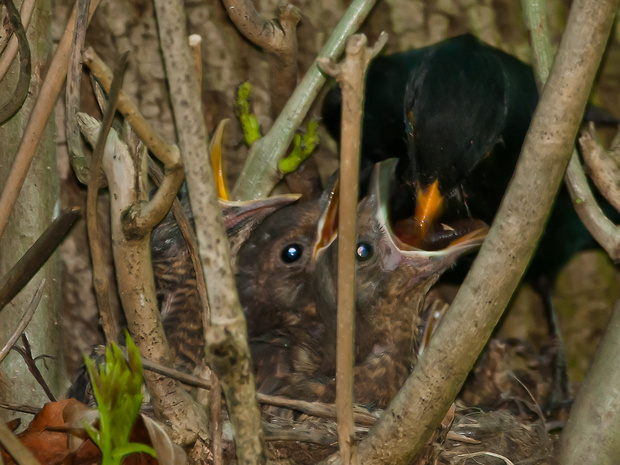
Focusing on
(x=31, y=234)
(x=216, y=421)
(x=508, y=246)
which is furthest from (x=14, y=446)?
(x=31, y=234)

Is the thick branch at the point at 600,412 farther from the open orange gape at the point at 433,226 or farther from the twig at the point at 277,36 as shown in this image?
the twig at the point at 277,36

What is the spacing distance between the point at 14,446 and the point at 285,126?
1072 millimetres

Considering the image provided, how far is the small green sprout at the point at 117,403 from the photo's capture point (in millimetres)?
1048

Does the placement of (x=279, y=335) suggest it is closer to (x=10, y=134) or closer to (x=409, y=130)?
(x=409, y=130)

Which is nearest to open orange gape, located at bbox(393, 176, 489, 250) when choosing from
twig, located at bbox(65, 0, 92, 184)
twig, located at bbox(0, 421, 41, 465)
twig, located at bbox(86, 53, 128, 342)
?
twig, located at bbox(65, 0, 92, 184)

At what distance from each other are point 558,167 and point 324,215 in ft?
2.99

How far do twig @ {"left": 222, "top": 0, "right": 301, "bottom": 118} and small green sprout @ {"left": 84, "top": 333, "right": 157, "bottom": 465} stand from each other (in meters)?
1.00

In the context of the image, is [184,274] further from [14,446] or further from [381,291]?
[14,446]

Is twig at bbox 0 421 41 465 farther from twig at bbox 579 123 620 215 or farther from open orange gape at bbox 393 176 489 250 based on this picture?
open orange gape at bbox 393 176 489 250

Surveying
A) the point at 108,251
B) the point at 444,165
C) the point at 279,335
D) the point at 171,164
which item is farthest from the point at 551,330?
the point at 171,164

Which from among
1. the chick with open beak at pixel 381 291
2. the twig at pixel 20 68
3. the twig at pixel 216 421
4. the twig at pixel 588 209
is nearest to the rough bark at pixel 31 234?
the twig at pixel 20 68

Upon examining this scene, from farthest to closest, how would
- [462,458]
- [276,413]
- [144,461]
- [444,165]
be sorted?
1. [444,165]
2. [276,413]
3. [462,458]
4. [144,461]

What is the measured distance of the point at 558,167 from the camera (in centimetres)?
103

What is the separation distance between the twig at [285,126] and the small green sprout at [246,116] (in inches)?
3.2
